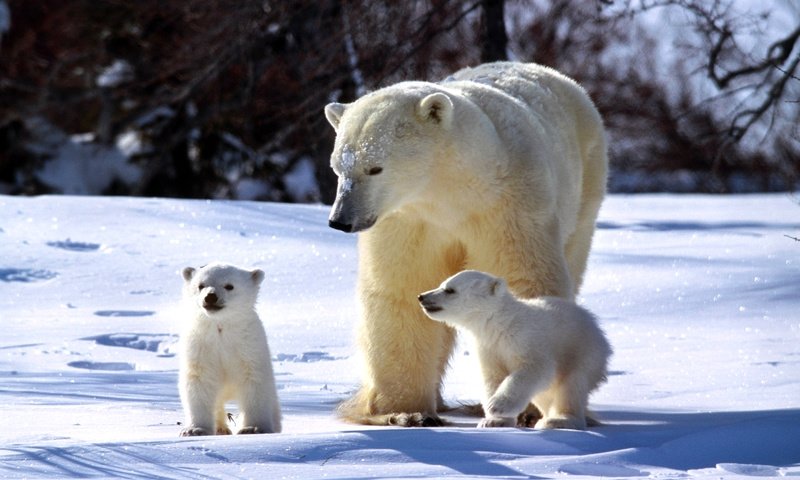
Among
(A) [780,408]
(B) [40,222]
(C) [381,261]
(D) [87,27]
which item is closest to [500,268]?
(C) [381,261]

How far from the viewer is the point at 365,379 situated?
19.1 ft

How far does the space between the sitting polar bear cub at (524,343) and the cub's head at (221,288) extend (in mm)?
653

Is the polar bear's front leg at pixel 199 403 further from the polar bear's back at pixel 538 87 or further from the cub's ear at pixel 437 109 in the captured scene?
the polar bear's back at pixel 538 87

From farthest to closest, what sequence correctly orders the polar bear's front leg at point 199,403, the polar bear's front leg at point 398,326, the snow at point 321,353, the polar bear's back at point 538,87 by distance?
the polar bear's back at point 538,87 < the polar bear's front leg at point 398,326 < the polar bear's front leg at point 199,403 < the snow at point 321,353

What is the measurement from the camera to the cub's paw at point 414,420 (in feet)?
18.2

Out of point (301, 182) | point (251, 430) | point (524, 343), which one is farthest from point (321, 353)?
point (301, 182)

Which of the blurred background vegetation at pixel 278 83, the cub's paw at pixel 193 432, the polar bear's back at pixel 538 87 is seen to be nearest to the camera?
the cub's paw at pixel 193 432

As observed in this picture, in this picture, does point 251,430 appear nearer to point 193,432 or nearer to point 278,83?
point 193,432

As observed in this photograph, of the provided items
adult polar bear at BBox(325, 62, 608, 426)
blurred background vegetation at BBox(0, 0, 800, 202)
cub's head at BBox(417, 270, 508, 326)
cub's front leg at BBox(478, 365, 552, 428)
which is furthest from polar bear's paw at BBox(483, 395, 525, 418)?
blurred background vegetation at BBox(0, 0, 800, 202)

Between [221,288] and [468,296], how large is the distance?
0.91 metres

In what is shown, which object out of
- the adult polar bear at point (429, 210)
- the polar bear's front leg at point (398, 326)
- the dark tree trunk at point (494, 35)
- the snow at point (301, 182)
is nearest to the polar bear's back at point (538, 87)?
the adult polar bear at point (429, 210)

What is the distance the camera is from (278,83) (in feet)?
52.8

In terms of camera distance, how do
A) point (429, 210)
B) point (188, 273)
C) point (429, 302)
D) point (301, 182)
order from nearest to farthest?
A: point (429, 302)
point (188, 273)
point (429, 210)
point (301, 182)

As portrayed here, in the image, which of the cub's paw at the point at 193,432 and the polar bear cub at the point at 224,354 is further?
the polar bear cub at the point at 224,354
